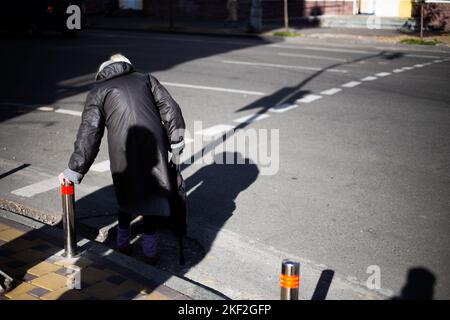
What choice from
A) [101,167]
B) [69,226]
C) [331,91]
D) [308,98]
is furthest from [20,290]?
[331,91]

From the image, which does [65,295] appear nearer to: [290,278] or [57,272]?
[57,272]

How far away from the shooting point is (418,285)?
4785mm

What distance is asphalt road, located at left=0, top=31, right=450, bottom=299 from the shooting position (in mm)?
5176

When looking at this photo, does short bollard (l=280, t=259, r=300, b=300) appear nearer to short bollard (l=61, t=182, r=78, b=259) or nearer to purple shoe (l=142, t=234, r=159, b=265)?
purple shoe (l=142, t=234, r=159, b=265)

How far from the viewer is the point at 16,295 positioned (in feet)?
14.3

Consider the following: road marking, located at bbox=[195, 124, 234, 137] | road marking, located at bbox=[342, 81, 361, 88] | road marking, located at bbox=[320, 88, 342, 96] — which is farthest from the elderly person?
road marking, located at bbox=[342, 81, 361, 88]

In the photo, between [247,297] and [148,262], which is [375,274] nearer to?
[247,297]

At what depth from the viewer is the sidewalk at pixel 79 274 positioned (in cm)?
438

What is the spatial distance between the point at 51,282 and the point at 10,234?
3.60 feet

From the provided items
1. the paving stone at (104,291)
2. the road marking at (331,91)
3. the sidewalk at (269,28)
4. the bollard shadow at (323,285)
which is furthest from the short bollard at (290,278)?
the sidewalk at (269,28)

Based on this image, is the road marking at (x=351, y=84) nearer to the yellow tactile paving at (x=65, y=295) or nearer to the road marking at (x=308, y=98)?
the road marking at (x=308, y=98)

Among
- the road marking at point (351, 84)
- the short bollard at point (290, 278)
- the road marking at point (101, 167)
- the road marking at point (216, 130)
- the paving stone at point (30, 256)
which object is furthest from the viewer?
the road marking at point (351, 84)
